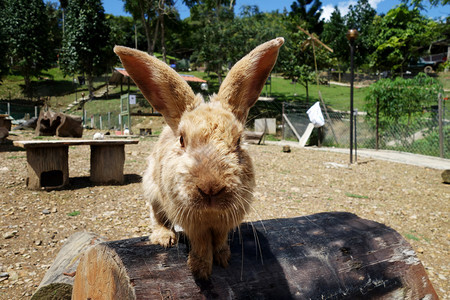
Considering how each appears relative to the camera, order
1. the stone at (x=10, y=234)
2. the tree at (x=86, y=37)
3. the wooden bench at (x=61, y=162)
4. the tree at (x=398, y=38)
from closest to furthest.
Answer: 1. the stone at (x=10, y=234)
2. the wooden bench at (x=61, y=162)
3. the tree at (x=86, y=37)
4. the tree at (x=398, y=38)

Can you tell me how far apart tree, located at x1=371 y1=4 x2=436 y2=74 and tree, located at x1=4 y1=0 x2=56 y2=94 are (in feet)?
134

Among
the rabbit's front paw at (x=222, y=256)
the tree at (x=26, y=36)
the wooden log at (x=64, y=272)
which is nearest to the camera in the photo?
the rabbit's front paw at (x=222, y=256)

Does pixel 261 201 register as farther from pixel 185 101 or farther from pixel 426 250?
pixel 185 101

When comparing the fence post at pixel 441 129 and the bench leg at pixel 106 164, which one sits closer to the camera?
the bench leg at pixel 106 164

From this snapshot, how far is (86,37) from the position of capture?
28234 millimetres

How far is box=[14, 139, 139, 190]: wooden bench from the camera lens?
539 cm

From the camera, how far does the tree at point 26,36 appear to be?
31.1 meters

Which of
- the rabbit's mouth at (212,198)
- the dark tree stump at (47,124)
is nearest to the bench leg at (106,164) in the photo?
the rabbit's mouth at (212,198)

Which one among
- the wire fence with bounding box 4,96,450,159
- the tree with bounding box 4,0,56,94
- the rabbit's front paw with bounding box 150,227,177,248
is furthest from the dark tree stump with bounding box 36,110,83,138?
the tree with bounding box 4,0,56,94

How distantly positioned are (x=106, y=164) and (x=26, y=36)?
33.8 m

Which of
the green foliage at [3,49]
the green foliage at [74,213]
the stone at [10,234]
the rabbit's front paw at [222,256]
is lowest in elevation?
the stone at [10,234]

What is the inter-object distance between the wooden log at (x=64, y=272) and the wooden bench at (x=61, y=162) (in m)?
3.02

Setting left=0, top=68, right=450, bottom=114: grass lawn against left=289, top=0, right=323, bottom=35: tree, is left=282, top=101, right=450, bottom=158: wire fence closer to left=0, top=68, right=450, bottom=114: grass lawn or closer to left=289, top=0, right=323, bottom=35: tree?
left=0, top=68, right=450, bottom=114: grass lawn

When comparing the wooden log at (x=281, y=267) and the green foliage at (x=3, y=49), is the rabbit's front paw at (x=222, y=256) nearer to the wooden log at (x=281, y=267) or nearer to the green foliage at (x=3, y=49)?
the wooden log at (x=281, y=267)
